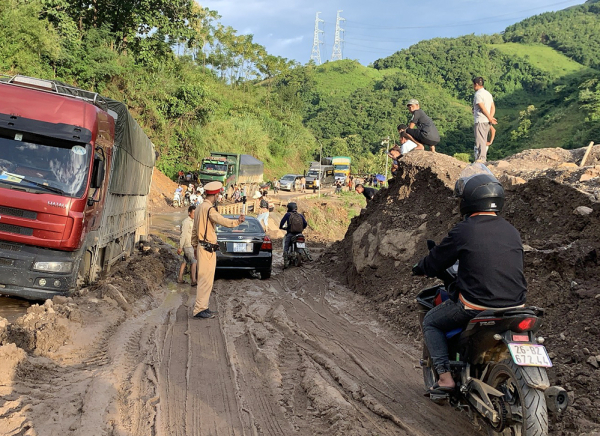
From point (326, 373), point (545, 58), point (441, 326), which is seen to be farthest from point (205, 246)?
point (545, 58)

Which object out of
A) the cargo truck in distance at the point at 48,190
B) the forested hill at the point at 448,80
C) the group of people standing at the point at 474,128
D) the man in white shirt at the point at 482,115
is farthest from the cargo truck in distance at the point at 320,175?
the cargo truck in distance at the point at 48,190

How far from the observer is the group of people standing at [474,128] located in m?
11.1

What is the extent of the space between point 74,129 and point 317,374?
569cm

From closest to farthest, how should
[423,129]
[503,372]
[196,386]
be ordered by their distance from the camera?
[503,372], [196,386], [423,129]

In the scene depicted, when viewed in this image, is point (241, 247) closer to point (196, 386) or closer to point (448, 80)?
point (196, 386)

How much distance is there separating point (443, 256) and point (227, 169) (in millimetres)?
43285

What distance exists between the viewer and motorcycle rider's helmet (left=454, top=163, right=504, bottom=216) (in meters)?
4.14

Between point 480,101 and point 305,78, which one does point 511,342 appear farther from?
point 305,78

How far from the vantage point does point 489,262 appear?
3.98 metres

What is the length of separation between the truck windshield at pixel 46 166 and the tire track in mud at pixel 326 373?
3389mm

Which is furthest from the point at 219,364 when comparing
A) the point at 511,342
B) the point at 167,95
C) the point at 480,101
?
the point at 167,95

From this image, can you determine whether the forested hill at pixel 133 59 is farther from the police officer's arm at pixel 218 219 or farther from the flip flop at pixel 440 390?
the flip flop at pixel 440 390

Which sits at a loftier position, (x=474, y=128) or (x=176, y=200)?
(x=474, y=128)

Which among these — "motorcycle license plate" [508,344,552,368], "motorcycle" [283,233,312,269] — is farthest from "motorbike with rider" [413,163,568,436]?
"motorcycle" [283,233,312,269]
